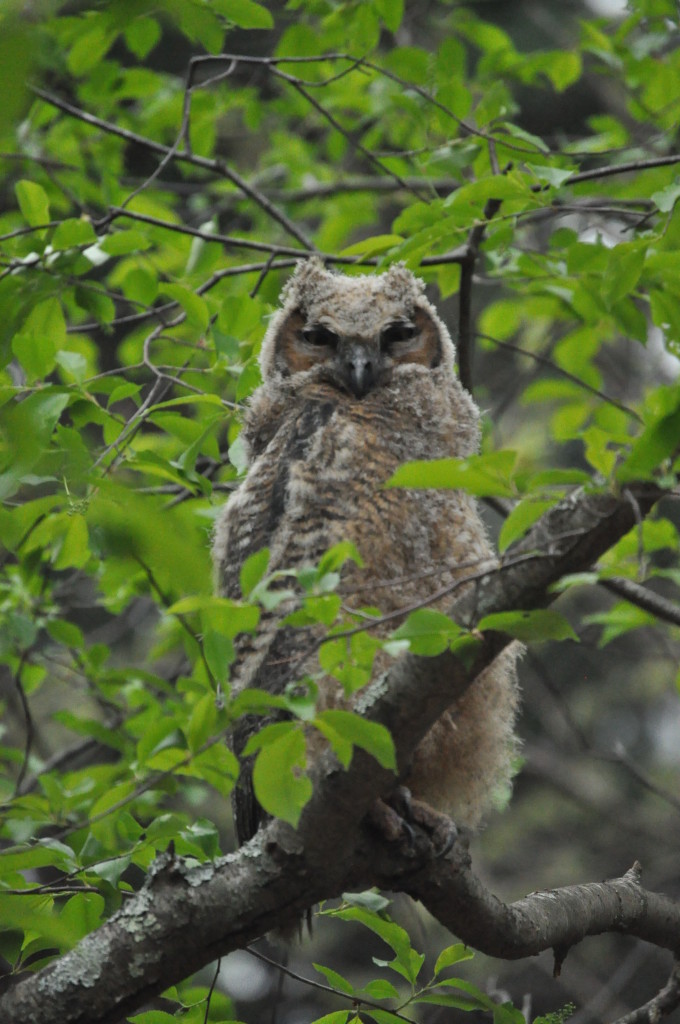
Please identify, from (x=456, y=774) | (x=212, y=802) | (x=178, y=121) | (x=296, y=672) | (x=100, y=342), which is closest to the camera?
(x=296, y=672)

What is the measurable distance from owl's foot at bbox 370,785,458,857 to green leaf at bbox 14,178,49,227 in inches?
70.7

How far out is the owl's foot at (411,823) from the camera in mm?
2023

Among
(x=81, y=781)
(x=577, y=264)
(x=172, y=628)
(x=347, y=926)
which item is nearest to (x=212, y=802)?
(x=347, y=926)

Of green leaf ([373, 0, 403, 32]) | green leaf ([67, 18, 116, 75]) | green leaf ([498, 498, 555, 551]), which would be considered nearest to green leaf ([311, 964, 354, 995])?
green leaf ([498, 498, 555, 551])

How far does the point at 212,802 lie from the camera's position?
6078 mm

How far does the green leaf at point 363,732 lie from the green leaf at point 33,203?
6.12 feet

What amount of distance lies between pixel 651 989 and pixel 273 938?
320cm

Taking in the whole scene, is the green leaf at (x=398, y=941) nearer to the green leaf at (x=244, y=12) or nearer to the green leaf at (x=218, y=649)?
the green leaf at (x=218, y=649)

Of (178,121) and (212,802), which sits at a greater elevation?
(178,121)

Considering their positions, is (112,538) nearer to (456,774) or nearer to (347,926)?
(456,774)

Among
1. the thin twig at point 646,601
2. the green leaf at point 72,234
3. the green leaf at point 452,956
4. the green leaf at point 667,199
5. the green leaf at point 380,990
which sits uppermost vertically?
the green leaf at point 667,199

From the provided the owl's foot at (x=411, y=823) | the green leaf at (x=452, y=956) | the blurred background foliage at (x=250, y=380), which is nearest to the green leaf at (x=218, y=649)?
the blurred background foliage at (x=250, y=380)

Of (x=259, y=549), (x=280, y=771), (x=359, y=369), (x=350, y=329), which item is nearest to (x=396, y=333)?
(x=350, y=329)

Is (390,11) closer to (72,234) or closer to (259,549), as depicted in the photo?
(72,234)
